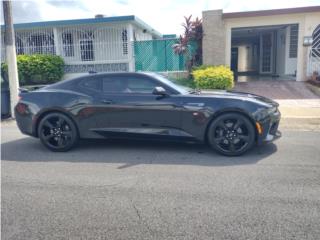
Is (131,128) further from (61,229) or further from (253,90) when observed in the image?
(253,90)

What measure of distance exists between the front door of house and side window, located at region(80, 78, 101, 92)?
1639cm

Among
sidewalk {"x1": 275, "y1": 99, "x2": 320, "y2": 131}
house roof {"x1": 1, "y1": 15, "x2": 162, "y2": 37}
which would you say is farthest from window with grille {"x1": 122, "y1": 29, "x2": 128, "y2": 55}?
sidewalk {"x1": 275, "y1": 99, "x2": 320, "y2": 131}

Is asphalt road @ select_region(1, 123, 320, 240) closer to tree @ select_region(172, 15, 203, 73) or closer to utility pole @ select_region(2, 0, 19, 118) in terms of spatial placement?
utility pole @ select_region(2, 0, 19, 118)

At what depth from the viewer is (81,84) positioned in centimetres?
572

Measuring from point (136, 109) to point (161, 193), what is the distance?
1.98 metres

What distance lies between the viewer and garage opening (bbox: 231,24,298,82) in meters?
15.6

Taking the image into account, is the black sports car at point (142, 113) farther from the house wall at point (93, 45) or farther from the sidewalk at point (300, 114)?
the house wall at point (93, 45)

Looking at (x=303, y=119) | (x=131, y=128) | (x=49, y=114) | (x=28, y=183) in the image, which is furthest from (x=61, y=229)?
(x=303, y=119)

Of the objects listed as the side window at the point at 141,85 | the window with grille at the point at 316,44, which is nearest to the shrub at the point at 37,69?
the side window at the point at 141,85

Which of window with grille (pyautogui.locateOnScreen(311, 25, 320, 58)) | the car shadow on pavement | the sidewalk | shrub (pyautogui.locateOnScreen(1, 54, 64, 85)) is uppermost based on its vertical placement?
window with grille (pyautogui.locateOnScreen(311, 25, 320, 58))

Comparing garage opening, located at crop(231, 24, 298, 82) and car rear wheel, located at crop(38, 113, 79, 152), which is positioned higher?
garage opening, located at crop(231, 24, 298, 82)

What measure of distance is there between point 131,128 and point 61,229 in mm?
2664

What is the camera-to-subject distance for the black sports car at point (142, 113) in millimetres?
5102

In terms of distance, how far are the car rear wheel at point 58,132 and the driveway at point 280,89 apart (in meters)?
8.06
